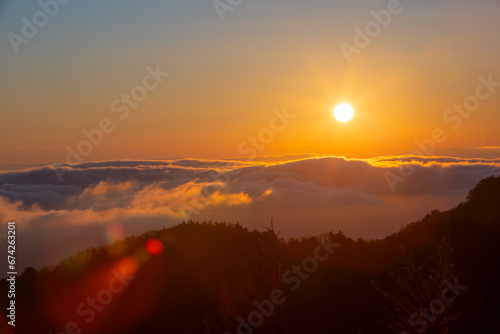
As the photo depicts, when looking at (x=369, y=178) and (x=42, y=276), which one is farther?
(x=369, y=178)

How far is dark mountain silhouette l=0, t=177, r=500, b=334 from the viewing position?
74.5 ft

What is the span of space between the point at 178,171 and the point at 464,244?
524 feet

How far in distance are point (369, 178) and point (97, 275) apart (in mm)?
121085

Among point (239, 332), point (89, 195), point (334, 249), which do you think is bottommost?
point (239, 332)

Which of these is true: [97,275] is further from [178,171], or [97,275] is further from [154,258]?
[178,171]

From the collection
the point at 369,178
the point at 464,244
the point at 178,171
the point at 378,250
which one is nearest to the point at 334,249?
the point at 378,250

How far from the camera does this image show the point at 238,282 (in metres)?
24.5

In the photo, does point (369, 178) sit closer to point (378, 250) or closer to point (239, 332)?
point (378, 250)

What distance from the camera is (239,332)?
1998cm

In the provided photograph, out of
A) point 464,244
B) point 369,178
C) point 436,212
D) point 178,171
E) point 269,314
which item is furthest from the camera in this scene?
point 178,171

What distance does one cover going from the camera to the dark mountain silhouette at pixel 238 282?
22.7 m

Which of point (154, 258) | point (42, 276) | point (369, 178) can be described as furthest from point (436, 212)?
point (369, 178)

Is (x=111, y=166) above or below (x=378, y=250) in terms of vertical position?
above

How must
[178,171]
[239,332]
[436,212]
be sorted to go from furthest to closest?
[178,171] → [436,212] → [239,332]
